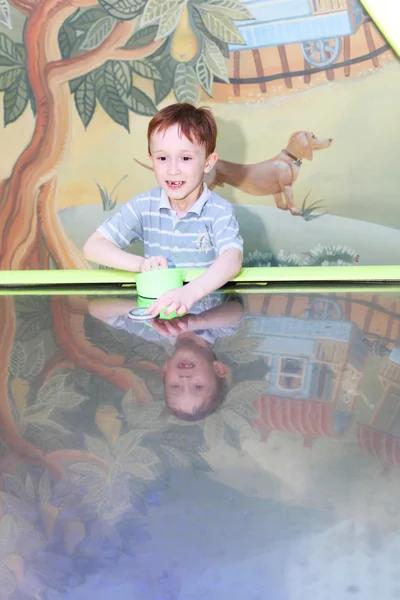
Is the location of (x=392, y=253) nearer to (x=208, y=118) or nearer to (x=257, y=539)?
(x=208, y=118)

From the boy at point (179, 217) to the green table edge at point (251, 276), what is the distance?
72 mm

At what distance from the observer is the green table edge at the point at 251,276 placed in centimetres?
154

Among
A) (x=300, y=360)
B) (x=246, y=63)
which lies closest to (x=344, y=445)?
(x=300, y=360)

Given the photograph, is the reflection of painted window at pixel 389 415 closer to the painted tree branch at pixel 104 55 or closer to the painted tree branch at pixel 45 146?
the painted tree branch at pixel 45 146

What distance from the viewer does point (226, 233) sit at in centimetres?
148

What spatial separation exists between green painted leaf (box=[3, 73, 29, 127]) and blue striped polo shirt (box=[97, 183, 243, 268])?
548 mm

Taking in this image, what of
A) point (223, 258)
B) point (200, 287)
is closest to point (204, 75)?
point (223, 258)

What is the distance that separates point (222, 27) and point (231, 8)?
2.3 inches

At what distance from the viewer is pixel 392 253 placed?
1.85 m

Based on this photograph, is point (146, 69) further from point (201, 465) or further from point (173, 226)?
point (201, 465)

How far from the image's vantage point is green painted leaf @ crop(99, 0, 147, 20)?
6.07 feet

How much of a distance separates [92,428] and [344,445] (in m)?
0.25

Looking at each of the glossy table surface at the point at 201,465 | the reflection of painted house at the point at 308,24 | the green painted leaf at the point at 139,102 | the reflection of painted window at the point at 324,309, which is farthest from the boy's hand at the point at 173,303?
the reflection of painted house at the point at 308,24

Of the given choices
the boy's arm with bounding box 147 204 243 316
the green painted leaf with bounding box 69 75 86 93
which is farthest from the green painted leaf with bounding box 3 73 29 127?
the boy's arm with bounding box 147 204 243 316
